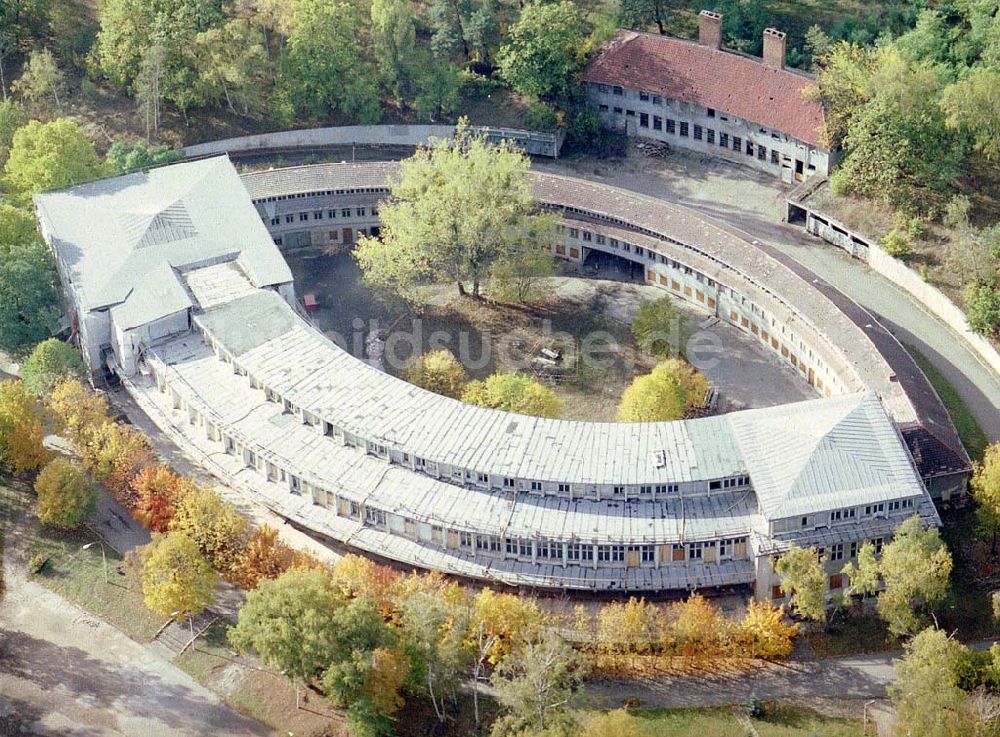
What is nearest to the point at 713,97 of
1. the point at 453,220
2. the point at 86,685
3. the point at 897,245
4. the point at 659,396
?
the point at 897,245

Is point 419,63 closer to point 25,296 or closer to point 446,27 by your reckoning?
point 446,27

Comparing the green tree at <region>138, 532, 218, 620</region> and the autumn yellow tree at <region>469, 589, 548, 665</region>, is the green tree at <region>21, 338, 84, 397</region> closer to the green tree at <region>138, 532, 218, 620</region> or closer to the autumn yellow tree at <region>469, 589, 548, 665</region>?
the green tree at <region>138, 532, 218, 620</region>

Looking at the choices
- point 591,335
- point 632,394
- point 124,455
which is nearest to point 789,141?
point 591,335

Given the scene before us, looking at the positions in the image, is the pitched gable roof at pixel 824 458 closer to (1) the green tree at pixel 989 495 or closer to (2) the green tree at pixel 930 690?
(1) the green tree at pixel 989 495

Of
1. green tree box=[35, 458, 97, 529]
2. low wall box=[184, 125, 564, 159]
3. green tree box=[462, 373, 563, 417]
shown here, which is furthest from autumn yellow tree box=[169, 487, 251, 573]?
low wall box=[184, 125, 564, 159]

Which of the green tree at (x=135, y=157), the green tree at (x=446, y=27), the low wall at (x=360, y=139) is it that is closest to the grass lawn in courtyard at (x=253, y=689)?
the green tree at (x=135, y=157)
